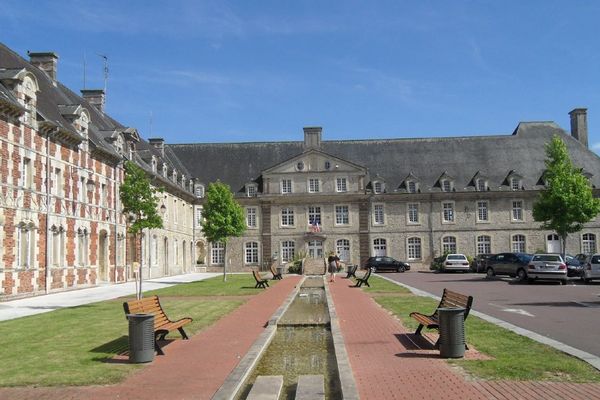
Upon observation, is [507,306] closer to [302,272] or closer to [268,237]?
[302,272]

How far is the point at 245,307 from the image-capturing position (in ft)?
58.0

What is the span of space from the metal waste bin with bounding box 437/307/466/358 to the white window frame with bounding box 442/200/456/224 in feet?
141

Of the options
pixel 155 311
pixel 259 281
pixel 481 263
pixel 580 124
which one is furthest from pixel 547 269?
pixel 580 124

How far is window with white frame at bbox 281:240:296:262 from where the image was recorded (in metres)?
51.7

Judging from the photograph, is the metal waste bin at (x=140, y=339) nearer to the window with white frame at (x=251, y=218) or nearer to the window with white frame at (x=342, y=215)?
the window with white frame at (x=342, y=215)

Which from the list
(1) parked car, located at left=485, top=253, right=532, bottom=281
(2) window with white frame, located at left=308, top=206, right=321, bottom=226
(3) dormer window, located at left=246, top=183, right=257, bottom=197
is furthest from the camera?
(3) dormer window, located at left=246, top=183, right=257, bottom=197

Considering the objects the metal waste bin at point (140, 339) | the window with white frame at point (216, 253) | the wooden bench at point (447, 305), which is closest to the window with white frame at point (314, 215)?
the window with white frame at point (216, 253)

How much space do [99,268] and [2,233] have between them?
10.2 m

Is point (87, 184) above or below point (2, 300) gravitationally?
above

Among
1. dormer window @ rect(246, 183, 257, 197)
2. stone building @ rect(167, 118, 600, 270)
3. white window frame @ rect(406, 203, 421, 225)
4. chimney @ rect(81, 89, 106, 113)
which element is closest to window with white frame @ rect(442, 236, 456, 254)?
stone building @ rect(167, 118, 600, 270)

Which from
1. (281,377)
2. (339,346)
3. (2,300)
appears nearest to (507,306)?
(339,346)

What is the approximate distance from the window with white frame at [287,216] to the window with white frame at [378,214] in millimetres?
7117

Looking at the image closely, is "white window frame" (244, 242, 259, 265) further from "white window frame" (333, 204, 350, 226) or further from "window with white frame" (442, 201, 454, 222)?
"window with white frame" (442, 201, 454, 222)

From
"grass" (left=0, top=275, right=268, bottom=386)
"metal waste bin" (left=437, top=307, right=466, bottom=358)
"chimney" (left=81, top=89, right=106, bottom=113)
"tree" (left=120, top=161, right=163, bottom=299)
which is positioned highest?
"chimney" (left=81, top=89, right=106, bottom=113)
